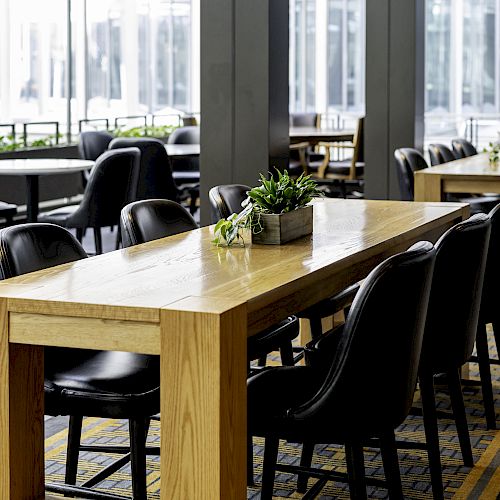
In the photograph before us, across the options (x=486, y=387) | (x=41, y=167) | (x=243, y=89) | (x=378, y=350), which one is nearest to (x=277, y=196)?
(x=378, y=350)

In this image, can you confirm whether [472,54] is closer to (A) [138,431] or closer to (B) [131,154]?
(B) [131,154]

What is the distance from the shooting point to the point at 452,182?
19.8 feet

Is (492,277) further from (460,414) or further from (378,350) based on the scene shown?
(378,350)

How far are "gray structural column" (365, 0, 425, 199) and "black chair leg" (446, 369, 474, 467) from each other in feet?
17.0

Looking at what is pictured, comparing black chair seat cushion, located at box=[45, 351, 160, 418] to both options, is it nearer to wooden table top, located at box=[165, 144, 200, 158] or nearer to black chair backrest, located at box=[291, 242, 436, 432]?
black chair backrest, located at box=[291, 242, 436, 432]

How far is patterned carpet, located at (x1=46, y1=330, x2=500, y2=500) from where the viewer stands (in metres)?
3.31

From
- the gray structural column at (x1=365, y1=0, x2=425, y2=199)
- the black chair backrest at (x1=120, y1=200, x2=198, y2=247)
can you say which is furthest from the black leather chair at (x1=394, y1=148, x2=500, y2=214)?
the black chair backrest at (x1=120, y1=200, x2=198, y2=247)

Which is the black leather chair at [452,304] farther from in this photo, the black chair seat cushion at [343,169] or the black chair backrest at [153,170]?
the black chair seat cushion at [343,169]

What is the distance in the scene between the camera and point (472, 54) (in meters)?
16.0

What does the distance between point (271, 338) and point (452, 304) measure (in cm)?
69

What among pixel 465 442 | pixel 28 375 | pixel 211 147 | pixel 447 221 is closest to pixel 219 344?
pixel 28 375

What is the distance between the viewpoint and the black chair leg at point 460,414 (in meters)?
3.43

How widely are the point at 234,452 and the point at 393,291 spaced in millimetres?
551

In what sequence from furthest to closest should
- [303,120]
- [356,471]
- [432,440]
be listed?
1. [303,120]
2. [432,440]
3. [356,471]
